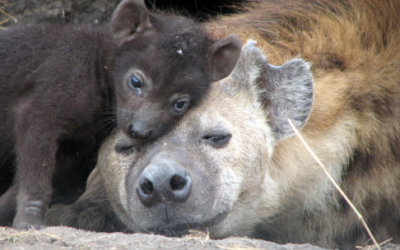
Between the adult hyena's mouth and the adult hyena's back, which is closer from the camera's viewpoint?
the adult hyena's mouth

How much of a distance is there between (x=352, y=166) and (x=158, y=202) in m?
1.32

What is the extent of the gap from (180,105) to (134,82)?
Result: 28 centimetres

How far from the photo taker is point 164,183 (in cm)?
266

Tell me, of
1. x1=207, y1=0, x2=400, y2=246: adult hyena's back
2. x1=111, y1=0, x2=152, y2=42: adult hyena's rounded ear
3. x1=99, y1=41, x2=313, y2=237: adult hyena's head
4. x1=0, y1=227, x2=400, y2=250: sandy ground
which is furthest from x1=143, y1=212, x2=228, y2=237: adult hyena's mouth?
x1=111, y1=0, x2=152, y2=42: adult hyena's rounded ear

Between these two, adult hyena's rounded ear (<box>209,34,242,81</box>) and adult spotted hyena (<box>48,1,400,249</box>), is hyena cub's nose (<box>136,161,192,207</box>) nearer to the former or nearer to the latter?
adult spotted hyena (<box>48,1,400,249</box>)

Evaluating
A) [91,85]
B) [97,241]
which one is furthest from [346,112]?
[97,241]

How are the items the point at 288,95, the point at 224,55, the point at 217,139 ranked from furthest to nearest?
the point at 288,95 < the point at 217,139 < the point at 224,55

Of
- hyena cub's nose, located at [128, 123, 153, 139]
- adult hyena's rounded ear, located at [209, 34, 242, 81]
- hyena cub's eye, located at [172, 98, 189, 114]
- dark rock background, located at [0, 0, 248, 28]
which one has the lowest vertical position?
dark rock background, located at [0, 0, 248, 28]

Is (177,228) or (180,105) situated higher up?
(180,105)

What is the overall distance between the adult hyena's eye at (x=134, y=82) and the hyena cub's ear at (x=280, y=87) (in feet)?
2.33

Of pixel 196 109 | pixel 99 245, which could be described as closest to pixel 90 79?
pixel 196 109

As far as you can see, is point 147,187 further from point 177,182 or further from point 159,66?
point 159,66

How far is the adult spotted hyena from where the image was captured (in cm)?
298

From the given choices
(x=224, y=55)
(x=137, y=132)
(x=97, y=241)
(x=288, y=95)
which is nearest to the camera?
(x=97, y=241)
